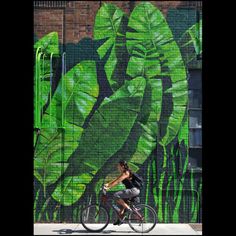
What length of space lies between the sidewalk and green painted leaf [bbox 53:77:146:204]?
753mm

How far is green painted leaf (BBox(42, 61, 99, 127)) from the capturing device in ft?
41.8

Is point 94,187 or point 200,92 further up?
point 200,92

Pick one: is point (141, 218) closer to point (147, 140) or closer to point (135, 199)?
point (135, 199)

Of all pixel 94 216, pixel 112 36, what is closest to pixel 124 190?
pixel 94 216

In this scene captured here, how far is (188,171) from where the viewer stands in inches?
498

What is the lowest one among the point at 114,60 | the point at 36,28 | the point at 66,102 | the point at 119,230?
the point at 119,230

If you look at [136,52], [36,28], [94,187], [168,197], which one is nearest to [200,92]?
[136,52]

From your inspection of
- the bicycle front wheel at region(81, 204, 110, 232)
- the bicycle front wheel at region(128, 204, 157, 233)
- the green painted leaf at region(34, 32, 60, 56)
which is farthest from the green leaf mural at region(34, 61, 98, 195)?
the bicycle front wheel at region(128, 204, 157, 233)

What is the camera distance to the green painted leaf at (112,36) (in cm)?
1275

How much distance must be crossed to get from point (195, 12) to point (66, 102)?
150 inches

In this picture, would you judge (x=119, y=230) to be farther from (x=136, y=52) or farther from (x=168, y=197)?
(x=136, y=52)

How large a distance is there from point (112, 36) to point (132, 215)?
431 centimetres

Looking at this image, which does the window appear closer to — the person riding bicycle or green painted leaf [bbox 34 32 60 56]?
the person riding bicycle

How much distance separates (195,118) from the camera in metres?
12.9
